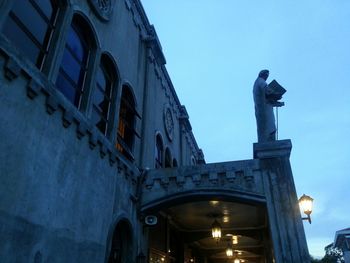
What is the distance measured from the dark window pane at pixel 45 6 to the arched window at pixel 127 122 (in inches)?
143

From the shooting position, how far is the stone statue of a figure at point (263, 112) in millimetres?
8453

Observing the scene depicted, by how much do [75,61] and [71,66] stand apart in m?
0.22

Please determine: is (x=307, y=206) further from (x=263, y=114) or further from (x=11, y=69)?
(x=11, y=69)

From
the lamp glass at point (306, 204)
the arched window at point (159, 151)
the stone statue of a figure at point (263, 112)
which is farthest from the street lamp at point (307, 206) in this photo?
the arched window at point (159, 151)

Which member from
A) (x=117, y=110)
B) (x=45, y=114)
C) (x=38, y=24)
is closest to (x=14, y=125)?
(x=45, y=114)

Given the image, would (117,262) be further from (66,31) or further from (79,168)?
(66,31)

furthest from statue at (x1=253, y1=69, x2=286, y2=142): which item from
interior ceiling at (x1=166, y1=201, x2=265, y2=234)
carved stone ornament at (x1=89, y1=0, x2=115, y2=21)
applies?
carved stone ornament at (x1=89, y1=0, x2=115, y2=21)

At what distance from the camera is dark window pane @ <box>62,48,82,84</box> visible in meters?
6.71

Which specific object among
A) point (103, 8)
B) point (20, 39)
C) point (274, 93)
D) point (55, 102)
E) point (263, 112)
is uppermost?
point (103, 8)

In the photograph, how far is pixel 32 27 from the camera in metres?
5.71

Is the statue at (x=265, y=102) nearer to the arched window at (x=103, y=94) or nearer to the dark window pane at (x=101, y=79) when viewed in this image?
the arched window at (x=103, y=94)

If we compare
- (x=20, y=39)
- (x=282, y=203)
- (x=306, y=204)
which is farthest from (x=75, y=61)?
(x=306, y=204)

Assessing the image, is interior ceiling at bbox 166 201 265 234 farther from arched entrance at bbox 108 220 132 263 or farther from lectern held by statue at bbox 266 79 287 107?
lectern held by statue at bbox 266 79 287 107

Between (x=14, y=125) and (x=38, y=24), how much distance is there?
2427mm
